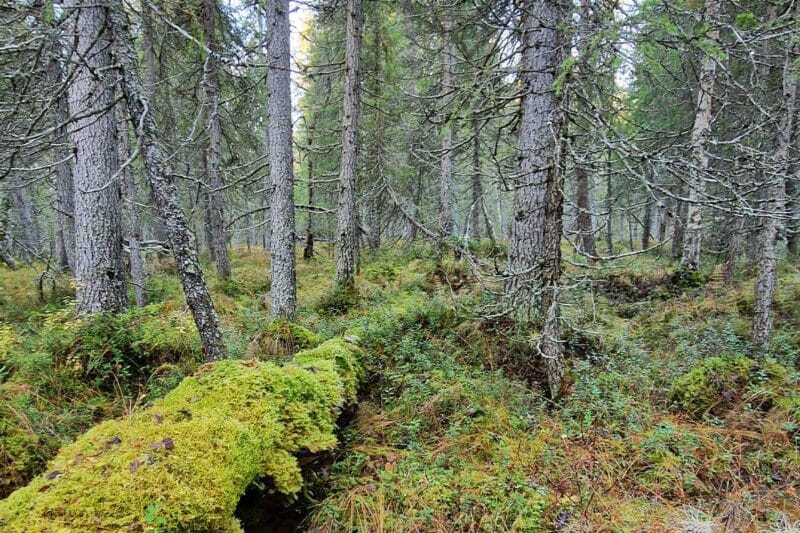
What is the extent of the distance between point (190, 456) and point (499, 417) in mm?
2918

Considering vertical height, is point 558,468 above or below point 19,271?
below

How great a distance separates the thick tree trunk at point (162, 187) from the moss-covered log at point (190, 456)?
3.55 ft

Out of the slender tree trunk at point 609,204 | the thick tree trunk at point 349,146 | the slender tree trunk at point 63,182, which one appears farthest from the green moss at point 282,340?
the slender tree trunk at point 63,182

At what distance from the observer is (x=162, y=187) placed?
4.05 meters

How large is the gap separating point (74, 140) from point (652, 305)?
11.0m

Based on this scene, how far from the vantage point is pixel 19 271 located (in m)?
12.0

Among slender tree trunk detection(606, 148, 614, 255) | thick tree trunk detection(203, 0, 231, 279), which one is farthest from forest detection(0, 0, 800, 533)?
thick tree trunk detection(203, 0, 231, 279)

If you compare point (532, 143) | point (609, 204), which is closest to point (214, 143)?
point (532, 143)

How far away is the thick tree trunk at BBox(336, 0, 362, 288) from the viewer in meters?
8.61

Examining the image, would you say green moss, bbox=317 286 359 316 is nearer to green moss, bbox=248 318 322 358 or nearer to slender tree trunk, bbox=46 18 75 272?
green moss, bbox=248 318 322 358

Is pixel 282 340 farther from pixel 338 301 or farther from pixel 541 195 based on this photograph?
pixel 541 195

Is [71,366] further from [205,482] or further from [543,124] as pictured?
[543,124]

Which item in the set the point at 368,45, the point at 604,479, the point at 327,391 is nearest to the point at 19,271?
the point at 368,45

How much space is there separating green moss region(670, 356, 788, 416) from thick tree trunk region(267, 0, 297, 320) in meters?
5.99
